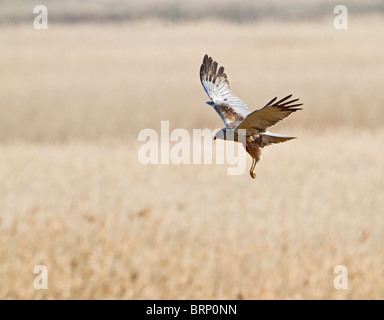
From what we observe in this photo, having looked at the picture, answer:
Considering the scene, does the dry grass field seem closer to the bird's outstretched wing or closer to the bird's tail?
the bird's outstretched wing

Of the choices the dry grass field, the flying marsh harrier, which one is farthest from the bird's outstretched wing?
the dry grass field

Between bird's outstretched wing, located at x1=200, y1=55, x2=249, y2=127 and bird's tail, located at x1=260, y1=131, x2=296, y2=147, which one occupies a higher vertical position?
bird's outstretched wing, located at x1=200, y1=55, x2=249, y2=127

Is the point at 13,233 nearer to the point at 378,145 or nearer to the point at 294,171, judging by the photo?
the point at 294,171

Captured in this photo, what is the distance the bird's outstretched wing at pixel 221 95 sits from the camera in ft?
6.75

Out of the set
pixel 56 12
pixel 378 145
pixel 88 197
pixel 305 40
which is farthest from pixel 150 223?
pixel 56 12

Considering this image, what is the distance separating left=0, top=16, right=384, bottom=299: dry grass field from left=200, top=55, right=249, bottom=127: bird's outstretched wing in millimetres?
2098

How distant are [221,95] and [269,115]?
0.49 meters

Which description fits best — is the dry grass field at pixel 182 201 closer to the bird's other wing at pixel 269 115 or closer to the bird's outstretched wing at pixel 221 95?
the bird's outstretched wing at pixel 221 95

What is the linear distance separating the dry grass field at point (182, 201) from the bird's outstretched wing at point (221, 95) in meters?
2.10

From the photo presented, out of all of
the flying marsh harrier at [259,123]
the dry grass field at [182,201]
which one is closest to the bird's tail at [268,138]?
the flying marsh harrier at [259,123]

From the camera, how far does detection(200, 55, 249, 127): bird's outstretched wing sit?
2.06 meters

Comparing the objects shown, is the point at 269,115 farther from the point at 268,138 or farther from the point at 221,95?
the point at 221,95

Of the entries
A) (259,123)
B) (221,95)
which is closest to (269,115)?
(259,123)
